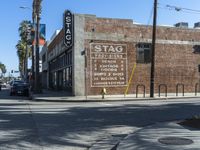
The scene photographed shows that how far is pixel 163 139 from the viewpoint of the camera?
9.90m

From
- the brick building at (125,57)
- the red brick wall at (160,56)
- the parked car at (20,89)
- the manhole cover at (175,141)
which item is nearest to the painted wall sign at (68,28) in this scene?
the brick building at (125,57)

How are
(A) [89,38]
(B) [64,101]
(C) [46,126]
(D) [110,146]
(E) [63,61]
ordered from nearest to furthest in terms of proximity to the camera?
(D) [110,146], (C) [46,126], (B) [64,101], (A) [89,38], (E) [63,61]

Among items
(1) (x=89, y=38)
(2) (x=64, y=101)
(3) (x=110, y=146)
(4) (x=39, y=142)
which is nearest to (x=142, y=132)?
(3) (x=110, y=146)

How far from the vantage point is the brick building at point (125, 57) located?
103ft

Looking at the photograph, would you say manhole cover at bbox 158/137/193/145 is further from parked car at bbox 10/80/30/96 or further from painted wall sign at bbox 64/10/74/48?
parked car at bbox 10/80/30/96

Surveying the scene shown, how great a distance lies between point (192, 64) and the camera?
35406mm

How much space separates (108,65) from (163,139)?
22.4 metres

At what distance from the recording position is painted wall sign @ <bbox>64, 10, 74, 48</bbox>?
3145 cm

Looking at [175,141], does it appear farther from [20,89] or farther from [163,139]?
[20,89]


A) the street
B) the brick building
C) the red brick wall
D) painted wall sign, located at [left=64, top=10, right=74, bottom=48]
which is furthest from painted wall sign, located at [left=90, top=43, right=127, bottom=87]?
the street

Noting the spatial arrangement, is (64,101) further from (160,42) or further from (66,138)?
(66,138)

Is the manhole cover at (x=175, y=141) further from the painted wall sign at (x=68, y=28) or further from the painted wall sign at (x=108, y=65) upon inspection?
the painted wall sign at (x=68, y=28)

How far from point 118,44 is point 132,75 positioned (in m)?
2.78

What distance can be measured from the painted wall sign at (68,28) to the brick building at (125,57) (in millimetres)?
367
